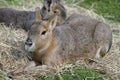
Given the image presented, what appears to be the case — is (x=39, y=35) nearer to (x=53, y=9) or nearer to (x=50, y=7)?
(x=50, y=7)

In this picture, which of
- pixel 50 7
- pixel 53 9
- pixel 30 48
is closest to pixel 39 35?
pixel 30 48

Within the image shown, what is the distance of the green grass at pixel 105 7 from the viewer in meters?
12.5

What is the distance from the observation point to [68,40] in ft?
27.2

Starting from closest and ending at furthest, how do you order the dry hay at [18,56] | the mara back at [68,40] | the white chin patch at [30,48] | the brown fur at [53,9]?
1. the white chin patch at [30,48]
2. the mara back at [68,40]
3. the dry hay at [18,56]
4. the brown fur at [53,9]

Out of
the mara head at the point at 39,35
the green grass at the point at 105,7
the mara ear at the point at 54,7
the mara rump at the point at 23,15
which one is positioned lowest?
the green grass at the point at 105,7

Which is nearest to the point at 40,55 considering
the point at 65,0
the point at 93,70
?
the point at 93,70

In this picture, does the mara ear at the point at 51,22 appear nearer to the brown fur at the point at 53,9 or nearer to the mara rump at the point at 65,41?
the mara rump at the point at 65,41

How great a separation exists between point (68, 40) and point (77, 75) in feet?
2.61

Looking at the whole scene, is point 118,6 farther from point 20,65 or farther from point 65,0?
point 20,65

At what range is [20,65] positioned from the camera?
8.02 metres

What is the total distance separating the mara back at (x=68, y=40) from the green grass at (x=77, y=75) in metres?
0.29

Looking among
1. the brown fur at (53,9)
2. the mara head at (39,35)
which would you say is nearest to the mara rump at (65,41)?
the mara head at (39,35)

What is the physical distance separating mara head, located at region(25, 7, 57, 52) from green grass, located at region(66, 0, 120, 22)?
4.69 m

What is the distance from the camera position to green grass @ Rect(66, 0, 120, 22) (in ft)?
41.0
